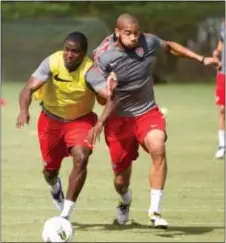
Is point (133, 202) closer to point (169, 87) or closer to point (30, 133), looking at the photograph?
point (30, 133)

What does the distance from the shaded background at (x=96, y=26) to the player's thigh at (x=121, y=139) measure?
29072 mm

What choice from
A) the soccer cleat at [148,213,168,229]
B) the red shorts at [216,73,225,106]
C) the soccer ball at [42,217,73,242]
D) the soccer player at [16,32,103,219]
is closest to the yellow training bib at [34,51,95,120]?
the soccer player at [16,32,103,219]

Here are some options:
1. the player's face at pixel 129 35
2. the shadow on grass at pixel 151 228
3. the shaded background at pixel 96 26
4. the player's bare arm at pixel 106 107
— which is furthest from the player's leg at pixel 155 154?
the shaded background at pixel 96 26

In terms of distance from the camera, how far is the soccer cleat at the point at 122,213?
11320 mm

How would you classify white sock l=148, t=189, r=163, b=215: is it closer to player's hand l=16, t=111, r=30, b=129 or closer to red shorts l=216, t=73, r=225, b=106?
player's hand l=16, t=111, r=30, b=129

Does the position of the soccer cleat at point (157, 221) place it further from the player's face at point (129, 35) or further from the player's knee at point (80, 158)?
the player's face at point (129, 35)

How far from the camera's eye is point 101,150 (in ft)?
62.7

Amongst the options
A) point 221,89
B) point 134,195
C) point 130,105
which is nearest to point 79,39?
point 130,105

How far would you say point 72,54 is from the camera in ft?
35.5

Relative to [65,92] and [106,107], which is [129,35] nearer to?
[106,107]

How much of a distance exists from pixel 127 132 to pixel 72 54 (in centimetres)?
97

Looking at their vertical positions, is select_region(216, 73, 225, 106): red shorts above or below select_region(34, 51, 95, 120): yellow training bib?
below

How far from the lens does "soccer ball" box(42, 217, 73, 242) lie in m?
9.83

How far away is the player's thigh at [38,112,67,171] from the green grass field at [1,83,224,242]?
602 mm
